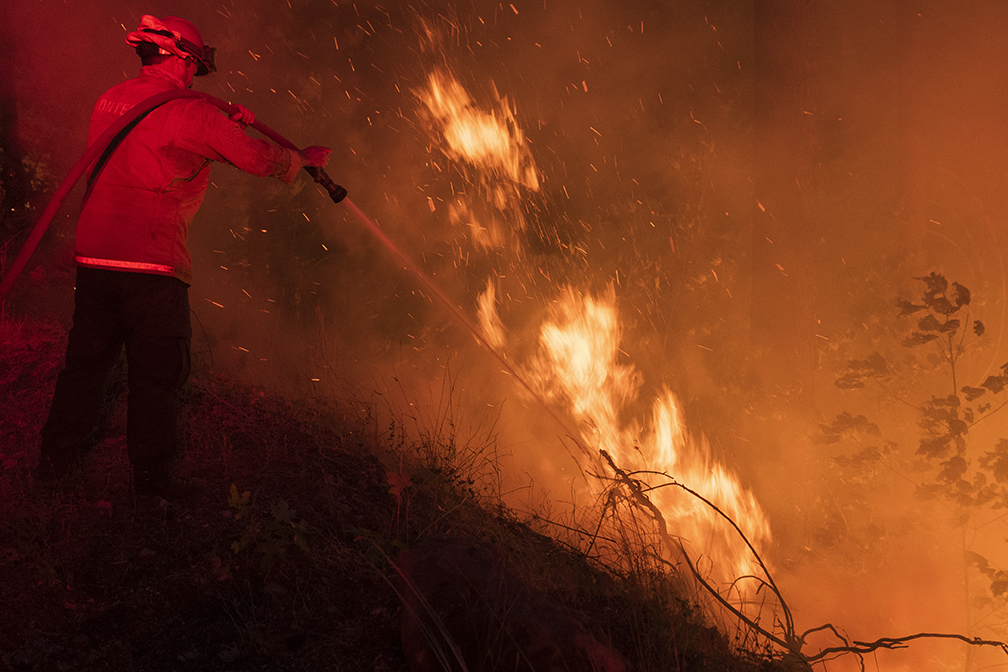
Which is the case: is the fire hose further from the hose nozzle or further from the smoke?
the smoke

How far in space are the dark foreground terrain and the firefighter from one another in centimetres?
24

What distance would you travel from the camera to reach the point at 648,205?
9.30m

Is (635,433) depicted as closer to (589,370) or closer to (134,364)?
(589,370)

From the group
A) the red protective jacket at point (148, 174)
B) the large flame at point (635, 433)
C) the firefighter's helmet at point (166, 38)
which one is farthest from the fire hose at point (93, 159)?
the large flame at point (635, 433)

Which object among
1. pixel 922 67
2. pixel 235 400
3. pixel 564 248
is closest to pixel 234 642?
pixel 235 400

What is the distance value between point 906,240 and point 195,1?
7.75 meters

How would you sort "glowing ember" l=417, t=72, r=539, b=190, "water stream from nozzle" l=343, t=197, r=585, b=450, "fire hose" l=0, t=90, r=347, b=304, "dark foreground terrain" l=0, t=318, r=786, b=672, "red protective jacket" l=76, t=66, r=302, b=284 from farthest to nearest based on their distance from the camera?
"glowing ember" l=417, t=72, r=539, b=190, "water stream from nozzle" l=343, t=197, r=585, b=450, "red protective jacket" l=76, t=66, r=302, b=284, "fire hose" l=0, t=90, r=347, b=304, "dark foreground terrain" l=0, t=318, r=786, b=672

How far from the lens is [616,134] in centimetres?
905

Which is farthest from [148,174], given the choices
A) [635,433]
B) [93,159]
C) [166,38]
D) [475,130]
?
[635,433]

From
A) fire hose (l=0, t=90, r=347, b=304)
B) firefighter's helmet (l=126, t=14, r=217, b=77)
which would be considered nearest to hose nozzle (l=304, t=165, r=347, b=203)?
fire hose (l=0, t=90, r=347, b=304)

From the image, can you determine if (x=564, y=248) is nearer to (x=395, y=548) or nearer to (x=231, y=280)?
(x=231, y=280)

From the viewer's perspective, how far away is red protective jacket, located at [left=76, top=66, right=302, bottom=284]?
280 centimetres

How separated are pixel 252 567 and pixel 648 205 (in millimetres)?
7819

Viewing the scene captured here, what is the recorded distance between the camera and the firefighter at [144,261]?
9.21ft
